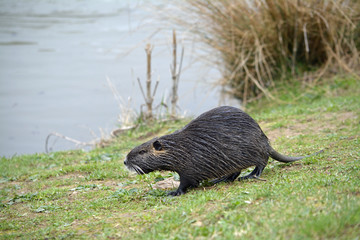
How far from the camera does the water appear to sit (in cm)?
917

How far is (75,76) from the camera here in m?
11.2

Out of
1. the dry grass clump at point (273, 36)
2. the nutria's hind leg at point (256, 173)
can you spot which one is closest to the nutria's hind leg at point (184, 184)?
the nutria's hind leg at point (256, 173)

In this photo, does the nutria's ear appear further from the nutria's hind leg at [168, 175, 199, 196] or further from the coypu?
the nutria's hind leg at [168, 175, 199, 196]

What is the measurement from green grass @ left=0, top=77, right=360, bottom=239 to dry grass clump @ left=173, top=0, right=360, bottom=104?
1.99 meters

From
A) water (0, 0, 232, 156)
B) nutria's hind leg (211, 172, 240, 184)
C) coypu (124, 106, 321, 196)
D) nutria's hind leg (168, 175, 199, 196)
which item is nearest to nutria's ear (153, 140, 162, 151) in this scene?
coypu (124, 106, 321, 196)

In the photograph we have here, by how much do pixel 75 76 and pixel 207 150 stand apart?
24.1 feet

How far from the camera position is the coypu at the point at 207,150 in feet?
14.5

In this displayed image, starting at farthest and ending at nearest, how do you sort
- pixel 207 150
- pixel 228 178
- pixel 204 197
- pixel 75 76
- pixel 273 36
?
1. pixel 75 76
2. pixel 273 36
3. pixel 228 178
4. pixel 207 150
5. pixel 204 197

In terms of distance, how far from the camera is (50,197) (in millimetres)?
4883

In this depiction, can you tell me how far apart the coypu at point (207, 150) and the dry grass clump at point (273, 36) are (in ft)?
13.3

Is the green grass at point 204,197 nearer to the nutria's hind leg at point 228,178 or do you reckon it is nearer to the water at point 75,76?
the nutria's hind leg at point 228,178

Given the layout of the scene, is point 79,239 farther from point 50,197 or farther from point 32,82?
point 32,82

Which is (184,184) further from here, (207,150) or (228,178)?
(228,178)

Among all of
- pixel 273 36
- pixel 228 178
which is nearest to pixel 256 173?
pixel 228 178
